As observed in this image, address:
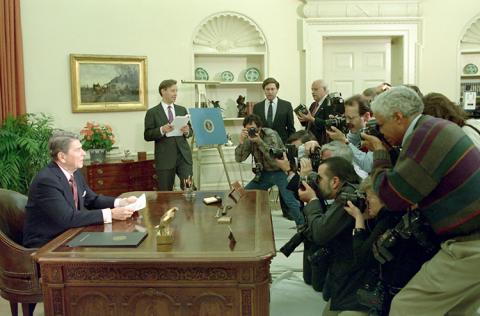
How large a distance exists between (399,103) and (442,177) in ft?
1.26

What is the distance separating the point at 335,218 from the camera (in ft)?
8.07

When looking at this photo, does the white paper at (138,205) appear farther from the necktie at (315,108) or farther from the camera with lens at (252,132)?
the necktie at (315,108)

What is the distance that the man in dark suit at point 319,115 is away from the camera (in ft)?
15.3

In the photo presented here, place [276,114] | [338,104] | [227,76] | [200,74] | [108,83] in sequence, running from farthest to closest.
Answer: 1. [227,76]
2. [200,74]
3. [108,83]
4. [276,114]
5. [338,104]

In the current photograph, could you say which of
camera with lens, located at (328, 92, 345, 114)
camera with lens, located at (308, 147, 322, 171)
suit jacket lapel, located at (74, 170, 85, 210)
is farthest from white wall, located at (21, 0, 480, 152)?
camera with lens, located at (308, 147, 322, 171)

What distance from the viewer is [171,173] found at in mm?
5457

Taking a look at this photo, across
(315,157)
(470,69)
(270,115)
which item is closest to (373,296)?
(315,157)

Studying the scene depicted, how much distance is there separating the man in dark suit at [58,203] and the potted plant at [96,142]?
285cm

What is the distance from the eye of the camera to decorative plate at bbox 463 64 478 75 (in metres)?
6.94

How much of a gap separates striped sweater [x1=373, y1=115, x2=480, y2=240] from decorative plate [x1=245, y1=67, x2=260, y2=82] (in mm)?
4851

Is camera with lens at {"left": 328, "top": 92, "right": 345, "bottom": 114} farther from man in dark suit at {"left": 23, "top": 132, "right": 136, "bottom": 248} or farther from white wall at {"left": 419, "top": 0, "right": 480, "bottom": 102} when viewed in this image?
white wall at {"left": 419, "top": 0, "right": 480, "bottom": 102}

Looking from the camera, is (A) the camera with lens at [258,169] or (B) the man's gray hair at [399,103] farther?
(A) the camera with lens at [258,169]

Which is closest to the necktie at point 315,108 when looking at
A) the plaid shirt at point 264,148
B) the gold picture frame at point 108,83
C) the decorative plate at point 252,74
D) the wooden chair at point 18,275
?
the plaid shirt at point 264,148

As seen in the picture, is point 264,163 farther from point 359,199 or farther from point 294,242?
point 359,199
